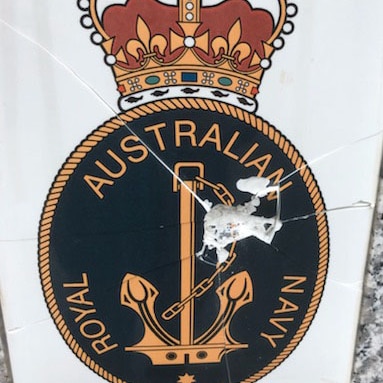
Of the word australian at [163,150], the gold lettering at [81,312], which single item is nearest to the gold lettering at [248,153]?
the word australian at [163,150]

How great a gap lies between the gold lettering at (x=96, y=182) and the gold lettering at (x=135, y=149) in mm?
55

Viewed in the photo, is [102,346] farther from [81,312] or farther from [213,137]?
[213,137]

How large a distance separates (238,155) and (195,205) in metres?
0.11

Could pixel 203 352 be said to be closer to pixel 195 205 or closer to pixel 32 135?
pixel 195 205

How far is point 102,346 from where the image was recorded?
3.43 feet

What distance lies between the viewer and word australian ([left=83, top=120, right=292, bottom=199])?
3.02 ft

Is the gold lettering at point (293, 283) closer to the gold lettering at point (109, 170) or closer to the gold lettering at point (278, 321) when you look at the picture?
the gold lettering at point (278, 321)

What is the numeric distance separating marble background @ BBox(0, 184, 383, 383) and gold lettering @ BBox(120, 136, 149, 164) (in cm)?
40

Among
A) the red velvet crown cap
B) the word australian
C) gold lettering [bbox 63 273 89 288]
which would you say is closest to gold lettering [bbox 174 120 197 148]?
the word australian

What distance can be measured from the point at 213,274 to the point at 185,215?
0.41ft

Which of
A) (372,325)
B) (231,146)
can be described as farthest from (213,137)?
(372,325)

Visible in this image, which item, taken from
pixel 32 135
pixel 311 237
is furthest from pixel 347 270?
pixel 32 135

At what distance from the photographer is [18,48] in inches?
33.5

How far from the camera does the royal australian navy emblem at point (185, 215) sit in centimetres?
87
